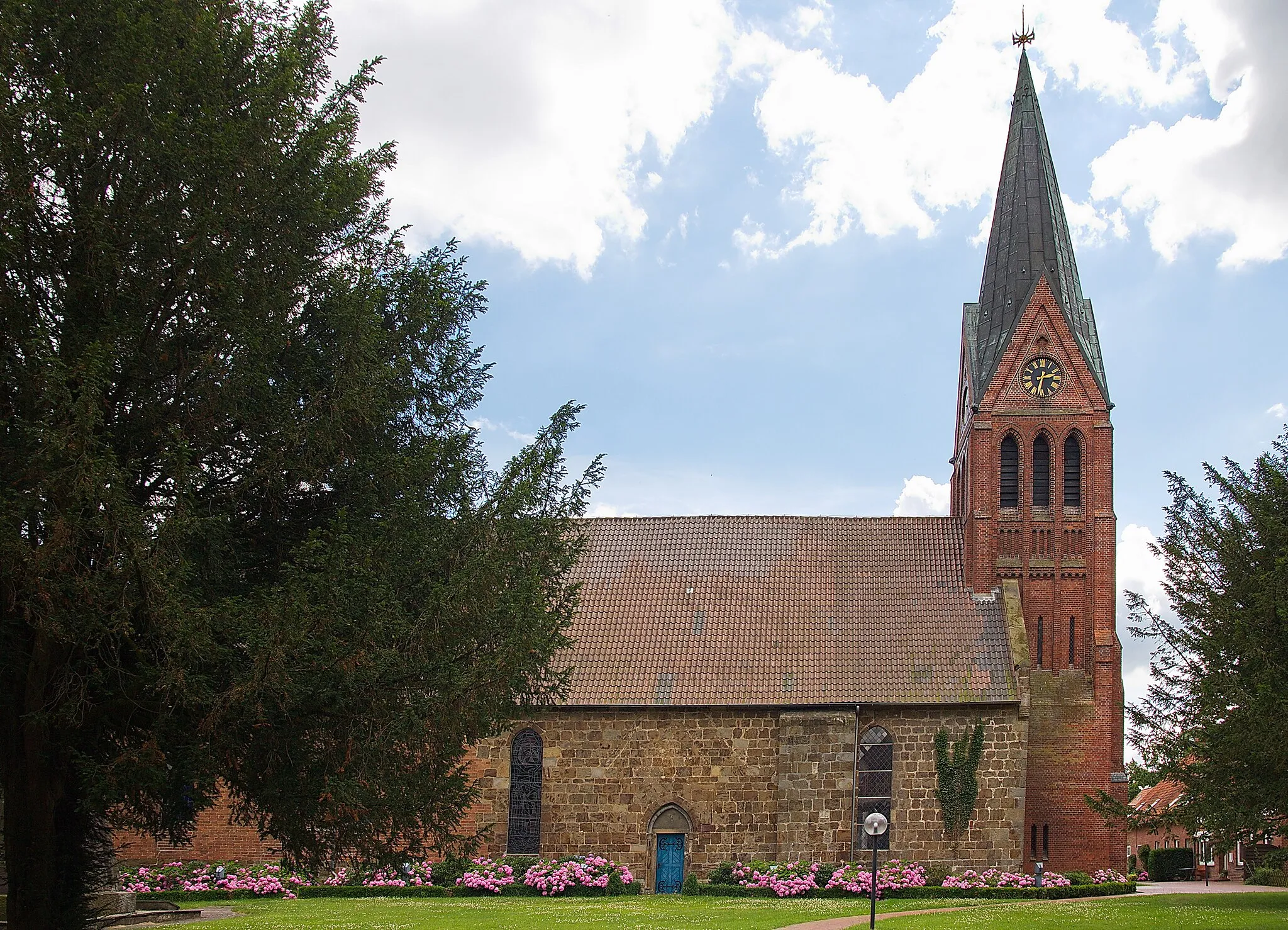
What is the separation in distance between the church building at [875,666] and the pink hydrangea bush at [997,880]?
43 cm

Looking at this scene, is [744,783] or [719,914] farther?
[744,783]

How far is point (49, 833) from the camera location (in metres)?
11.9

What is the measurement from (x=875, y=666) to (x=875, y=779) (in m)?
2.69

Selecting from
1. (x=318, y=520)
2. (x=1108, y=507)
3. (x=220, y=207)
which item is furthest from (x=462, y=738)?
(x=1108, y=507)

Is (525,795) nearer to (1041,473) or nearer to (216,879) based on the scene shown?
(216,879)

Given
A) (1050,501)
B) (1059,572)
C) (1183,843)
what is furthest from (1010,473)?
(1183,843)

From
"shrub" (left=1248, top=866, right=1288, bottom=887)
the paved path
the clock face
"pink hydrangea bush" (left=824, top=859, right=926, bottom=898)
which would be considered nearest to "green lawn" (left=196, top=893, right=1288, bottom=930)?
the paved path

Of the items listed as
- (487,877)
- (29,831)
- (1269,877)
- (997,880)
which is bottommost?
(1269,877)

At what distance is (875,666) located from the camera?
99.6ft

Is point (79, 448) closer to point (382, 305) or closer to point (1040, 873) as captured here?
point (382, 305)

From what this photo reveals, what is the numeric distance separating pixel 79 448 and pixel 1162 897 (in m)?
23.9

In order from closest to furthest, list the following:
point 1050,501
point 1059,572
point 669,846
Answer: point 669,846 < point 1059,572 < point 1050,501

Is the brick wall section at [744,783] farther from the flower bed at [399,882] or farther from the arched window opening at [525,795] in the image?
the flower bed at [399,882]

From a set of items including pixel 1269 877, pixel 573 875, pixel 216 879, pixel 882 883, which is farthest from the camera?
pixel 1269 877
